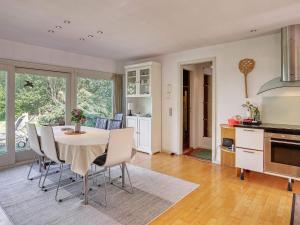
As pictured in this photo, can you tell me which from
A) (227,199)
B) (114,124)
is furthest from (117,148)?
(227,199)

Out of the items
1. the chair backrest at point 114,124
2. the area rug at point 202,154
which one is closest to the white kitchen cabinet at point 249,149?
the area rug at point 202,154

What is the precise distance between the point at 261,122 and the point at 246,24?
1.66 m

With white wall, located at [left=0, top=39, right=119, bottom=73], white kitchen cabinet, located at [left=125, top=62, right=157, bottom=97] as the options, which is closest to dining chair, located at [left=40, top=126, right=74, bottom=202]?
white wall, located at [left=0, top=39, right=119, bottom=73]

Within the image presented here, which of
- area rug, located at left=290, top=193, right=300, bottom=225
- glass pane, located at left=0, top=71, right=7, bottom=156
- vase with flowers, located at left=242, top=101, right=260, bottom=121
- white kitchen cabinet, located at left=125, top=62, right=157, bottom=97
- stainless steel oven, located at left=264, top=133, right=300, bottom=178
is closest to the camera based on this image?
area rug, located at left=290, top=193, right=300, bottom=225

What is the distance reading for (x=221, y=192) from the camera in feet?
9.28

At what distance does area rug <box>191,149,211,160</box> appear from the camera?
4621 mm

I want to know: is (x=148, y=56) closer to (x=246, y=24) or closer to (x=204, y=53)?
(x=204, y=53)

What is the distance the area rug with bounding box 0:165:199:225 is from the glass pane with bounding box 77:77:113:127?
213cm

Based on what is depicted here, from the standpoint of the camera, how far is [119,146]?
2.54 meters

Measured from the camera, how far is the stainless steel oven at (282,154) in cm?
281

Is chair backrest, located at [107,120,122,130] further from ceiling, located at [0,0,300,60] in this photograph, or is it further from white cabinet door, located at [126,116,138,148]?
ceiling, located at [0,0,300,60]

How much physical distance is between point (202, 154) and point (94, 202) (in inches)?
122

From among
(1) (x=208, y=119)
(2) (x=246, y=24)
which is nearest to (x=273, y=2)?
(2) (x=246, y=24)

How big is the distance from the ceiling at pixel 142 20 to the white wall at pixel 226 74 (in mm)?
233
